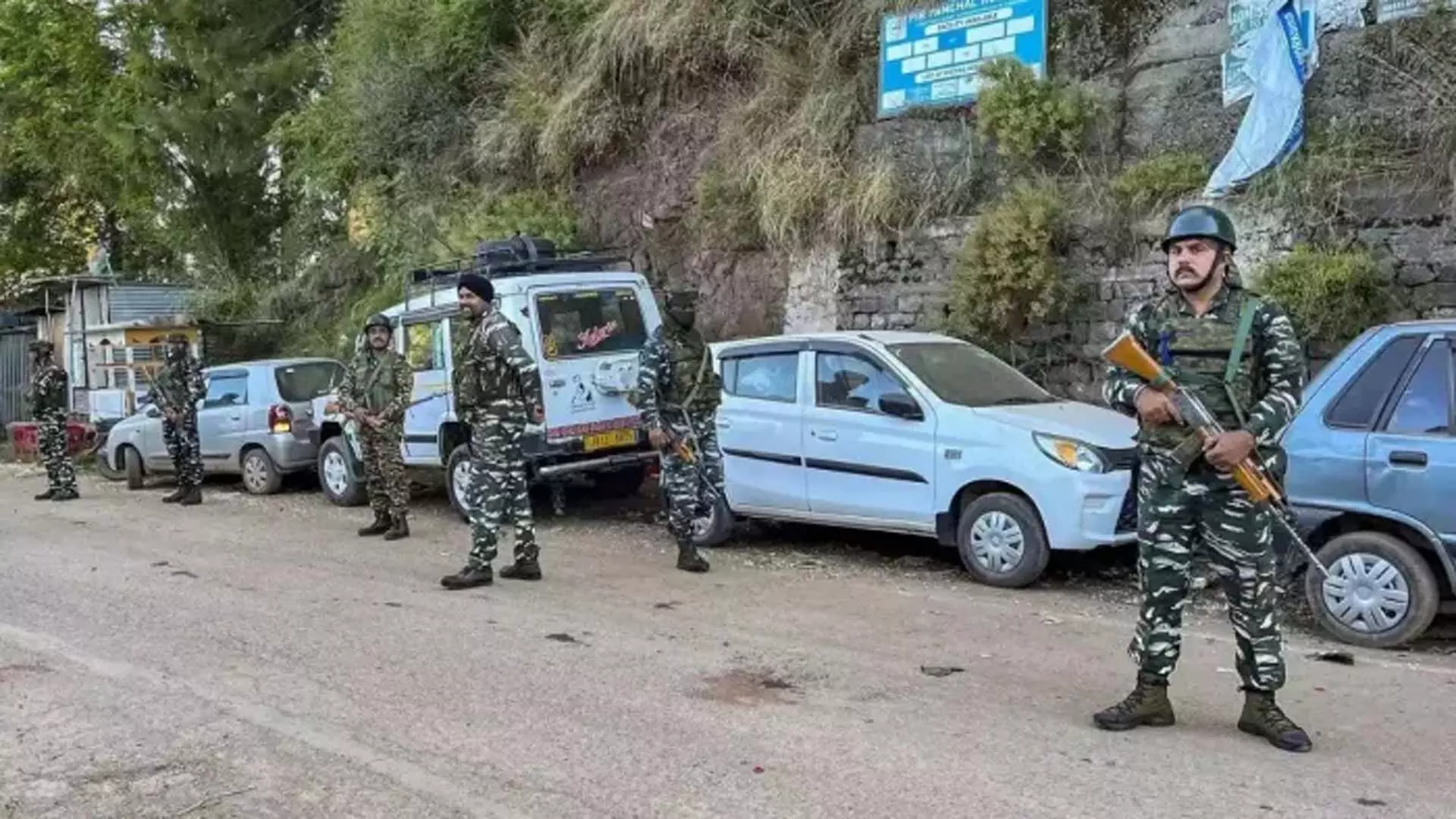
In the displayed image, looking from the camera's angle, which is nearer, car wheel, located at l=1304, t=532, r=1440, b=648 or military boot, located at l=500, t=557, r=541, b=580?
car wheel, located at l=1304, t=532, r=1440, b=648

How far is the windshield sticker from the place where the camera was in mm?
10430

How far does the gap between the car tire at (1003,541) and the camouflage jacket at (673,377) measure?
1.79 m

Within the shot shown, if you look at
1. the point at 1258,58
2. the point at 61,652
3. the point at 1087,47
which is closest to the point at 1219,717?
the point at 61,652

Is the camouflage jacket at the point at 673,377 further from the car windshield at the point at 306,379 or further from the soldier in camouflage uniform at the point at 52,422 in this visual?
the soldier in camouflage uniform at the point at 52,422

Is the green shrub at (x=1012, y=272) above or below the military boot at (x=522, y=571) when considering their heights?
above

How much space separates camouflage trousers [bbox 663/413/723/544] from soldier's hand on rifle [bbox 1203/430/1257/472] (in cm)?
436

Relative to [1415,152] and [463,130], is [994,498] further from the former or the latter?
[463,130]

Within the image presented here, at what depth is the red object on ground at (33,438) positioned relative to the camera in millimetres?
17828

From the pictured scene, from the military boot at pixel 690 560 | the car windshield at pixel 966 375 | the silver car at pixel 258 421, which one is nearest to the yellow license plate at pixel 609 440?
the military boot at pixel 690 560

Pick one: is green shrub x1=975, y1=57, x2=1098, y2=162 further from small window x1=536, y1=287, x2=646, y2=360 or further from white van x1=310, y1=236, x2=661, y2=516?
small window x1=536, y1=287, x2=646, y2=360

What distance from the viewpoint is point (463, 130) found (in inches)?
671

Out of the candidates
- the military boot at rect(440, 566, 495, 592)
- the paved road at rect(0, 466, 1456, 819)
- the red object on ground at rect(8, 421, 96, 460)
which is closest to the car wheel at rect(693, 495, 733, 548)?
the paved road at rect(0, 466, 1456, 819)

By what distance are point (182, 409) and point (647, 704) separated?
9.06m

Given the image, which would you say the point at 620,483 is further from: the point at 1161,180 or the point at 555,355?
the point at 1161,180
